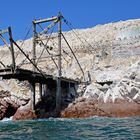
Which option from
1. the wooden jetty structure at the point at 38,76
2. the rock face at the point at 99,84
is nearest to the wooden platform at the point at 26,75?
the wooden jetty structure at the point at 38,76

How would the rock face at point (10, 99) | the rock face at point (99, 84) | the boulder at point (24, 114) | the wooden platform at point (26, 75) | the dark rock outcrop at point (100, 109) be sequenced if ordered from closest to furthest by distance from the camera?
the dark rock outcrop at point (100, 109) → the wooden platform at point (26, 75) → the rock face at point (99, 84) → the boulder at point (24, 114) → the rock face at point (10, 99)

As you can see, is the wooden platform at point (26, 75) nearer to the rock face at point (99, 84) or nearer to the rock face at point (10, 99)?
the rock face at point (99, 84)

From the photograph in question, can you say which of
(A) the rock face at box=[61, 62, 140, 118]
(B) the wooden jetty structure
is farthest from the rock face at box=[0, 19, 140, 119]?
(B) the wooden jetty structure

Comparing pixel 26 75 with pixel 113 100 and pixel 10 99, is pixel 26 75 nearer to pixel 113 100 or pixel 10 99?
pixel 10 99

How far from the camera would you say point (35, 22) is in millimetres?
64312

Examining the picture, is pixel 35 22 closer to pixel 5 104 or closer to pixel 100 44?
pixel 5 104

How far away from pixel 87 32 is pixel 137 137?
76914 mm

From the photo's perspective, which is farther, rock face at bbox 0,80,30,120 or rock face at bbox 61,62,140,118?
rock face at bbox 0,80,30,120

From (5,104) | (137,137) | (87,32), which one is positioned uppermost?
(87,32)

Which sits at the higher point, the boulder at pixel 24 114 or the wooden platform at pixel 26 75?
the wooden platform at pixel 26 75

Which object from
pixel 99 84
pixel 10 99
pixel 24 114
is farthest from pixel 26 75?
pixel 99 84

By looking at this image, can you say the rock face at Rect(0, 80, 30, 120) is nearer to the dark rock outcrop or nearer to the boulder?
the boulder

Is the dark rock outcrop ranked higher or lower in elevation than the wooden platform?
lower

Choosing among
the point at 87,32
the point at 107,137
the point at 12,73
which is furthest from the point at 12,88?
the point at 87,32
